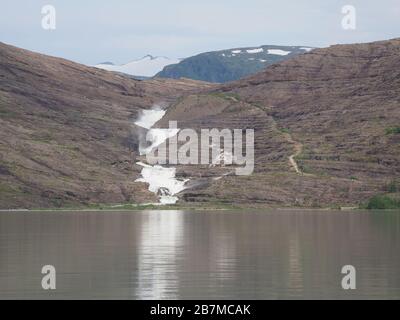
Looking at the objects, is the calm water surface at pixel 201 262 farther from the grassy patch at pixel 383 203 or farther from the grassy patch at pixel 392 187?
the grassy patch at pixel 392 187

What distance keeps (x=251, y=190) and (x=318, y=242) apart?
107632mm

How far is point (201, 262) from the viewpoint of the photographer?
69.8 meters

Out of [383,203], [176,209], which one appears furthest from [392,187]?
[176,209]

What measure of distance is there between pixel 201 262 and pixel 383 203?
11298 cm

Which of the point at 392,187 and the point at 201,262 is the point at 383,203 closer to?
the point at 392,187

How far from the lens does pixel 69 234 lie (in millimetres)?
98625

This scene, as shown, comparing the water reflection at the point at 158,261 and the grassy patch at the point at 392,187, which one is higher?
the grassy patch at the point at 392,187

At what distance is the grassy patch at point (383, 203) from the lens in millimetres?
177375

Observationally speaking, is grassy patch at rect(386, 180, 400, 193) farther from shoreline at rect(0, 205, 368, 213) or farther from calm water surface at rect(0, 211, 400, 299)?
calm water surface at rect(0, 211, 400, 299)

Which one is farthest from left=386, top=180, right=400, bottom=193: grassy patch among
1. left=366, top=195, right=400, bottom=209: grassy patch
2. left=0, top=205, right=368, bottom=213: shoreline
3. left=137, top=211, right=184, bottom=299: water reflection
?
left=137, top=211, right=184, bottom=299: water reflection

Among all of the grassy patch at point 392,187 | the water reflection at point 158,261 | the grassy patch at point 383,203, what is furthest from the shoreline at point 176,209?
the water reflection at point 158,261

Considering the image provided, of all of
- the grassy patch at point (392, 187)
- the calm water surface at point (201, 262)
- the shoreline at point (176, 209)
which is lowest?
the calm water surface at point (201, 262)

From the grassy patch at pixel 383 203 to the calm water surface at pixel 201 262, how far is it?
68714 millimetres
